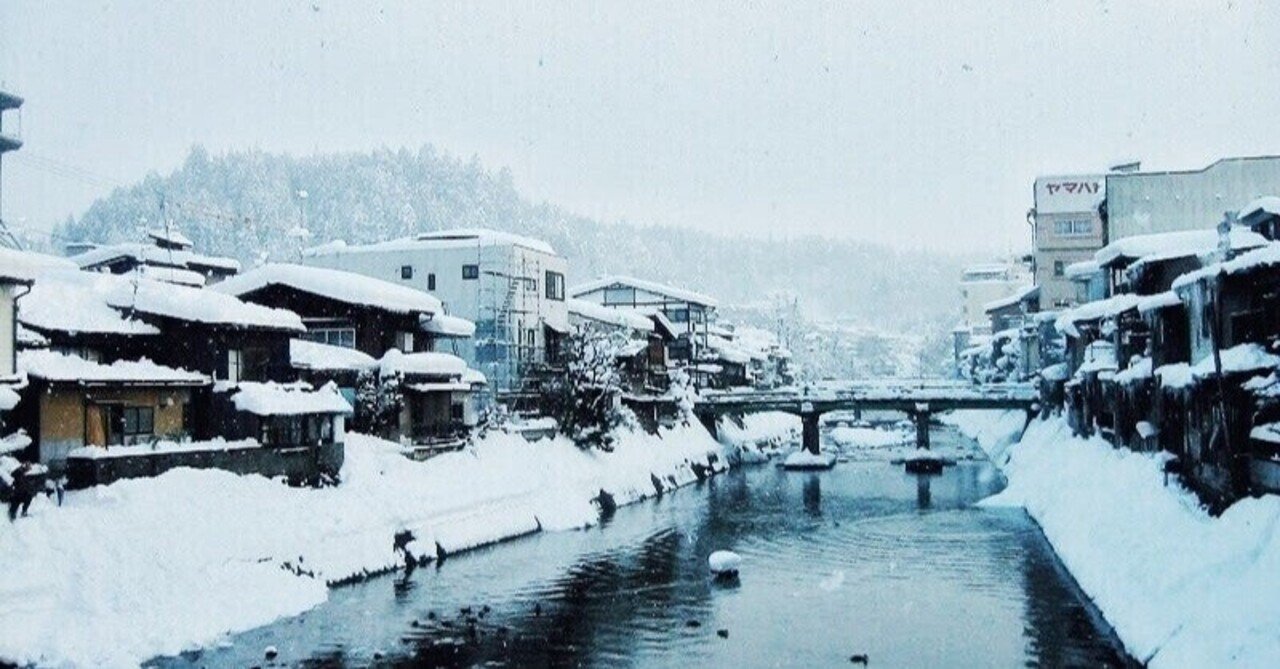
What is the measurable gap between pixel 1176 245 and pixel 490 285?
32.7m

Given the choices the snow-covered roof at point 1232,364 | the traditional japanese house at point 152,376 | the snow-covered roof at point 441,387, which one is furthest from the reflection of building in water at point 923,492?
the traditional japanese house at point 152,376

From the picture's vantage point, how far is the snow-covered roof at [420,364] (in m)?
42.1

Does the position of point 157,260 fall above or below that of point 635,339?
above

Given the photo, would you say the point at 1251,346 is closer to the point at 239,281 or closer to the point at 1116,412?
the point at 1116,412

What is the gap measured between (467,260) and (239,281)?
1679 cm

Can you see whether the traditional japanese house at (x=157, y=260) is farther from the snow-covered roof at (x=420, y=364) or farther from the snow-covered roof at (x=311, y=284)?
the snow-covered roof at (x=420, y=364)

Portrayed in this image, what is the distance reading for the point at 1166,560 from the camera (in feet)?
77.9

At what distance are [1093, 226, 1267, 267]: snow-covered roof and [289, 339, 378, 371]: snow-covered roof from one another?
2956cm

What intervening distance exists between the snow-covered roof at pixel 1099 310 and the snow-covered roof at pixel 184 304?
98.7ft

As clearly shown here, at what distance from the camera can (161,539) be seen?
86.2 feet

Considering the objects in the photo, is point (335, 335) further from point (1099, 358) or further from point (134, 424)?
point (1099, 358)

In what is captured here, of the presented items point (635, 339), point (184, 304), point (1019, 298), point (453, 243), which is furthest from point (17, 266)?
point (1019, 298)

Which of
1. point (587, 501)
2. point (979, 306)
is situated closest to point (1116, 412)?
point (587, 501)

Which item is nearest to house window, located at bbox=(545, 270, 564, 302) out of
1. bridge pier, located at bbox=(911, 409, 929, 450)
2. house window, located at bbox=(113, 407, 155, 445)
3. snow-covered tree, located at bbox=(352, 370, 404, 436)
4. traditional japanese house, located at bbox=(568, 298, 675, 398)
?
traditional japanese house, located at bbox=(568, 298, 675, 398)
